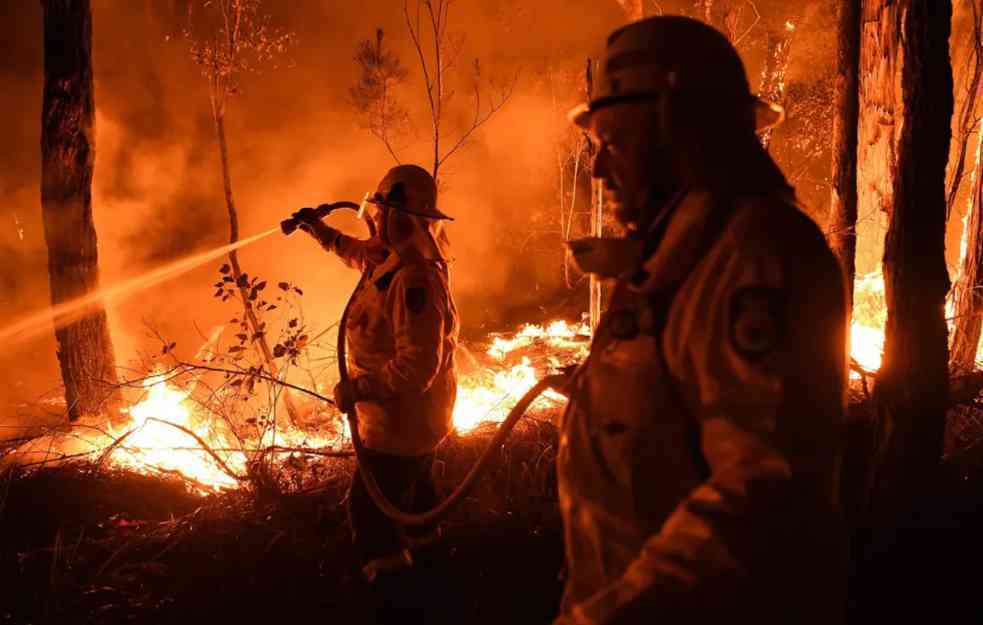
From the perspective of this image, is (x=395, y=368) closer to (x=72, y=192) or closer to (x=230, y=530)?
(x=230, y=530)

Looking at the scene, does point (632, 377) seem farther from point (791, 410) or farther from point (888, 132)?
point (888, 132)

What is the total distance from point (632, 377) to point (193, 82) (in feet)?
72.0

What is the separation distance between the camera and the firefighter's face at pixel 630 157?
158cm

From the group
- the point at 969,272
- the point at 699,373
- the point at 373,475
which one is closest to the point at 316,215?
the point at 373,475

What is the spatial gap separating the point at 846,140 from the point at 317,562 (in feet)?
23.5

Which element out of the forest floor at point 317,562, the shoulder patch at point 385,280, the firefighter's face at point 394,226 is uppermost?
the firefighter's face at point 394,226

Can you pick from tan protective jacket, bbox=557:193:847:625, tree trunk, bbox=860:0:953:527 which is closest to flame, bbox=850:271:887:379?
tree trunk, bbox=860:0:953:527

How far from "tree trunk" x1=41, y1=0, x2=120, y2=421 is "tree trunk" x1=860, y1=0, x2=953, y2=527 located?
24.6ft

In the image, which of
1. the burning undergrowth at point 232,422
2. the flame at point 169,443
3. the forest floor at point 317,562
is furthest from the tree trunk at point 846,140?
the flame at point 169,443

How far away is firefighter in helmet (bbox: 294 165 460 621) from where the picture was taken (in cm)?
366

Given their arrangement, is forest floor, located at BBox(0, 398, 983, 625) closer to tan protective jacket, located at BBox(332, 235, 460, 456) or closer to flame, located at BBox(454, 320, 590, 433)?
tan protective jacket, located at BBox(332, 235, 460, 456)

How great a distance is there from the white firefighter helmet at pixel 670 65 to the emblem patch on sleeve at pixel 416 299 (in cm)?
211

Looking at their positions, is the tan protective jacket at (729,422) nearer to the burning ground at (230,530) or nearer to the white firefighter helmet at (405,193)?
the white firefighter helmet at (405,193)

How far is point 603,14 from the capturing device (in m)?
21.6
